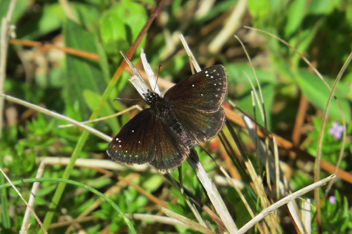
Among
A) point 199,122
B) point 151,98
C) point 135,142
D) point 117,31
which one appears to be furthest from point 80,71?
point 199,122

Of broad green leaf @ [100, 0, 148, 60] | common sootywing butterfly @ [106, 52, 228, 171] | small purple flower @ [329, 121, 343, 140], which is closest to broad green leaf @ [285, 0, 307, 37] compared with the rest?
small purple flower @ [329, 121, 343, 140]

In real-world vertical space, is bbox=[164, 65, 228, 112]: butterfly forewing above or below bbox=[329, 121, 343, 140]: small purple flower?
above

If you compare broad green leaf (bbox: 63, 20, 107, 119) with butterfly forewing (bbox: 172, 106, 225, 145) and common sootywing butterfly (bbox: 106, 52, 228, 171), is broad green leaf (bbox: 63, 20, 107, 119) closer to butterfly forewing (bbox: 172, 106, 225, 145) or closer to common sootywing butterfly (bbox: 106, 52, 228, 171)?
common sootywing butterfly (bbox: 106, 52, 228, 171)

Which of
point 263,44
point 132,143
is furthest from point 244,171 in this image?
point 263,44

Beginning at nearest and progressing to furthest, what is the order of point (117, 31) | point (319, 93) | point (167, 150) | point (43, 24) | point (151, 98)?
1. point (167, 150)
2. point (151, 98)
3. point (117, 31)
4. point (319, 93)
5. point (43, 24)

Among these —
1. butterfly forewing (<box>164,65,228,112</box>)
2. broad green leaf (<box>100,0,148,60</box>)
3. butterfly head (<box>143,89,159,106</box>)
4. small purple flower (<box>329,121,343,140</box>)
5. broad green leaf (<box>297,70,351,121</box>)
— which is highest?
broad green leaf (<box>100,0,148,60</box>)

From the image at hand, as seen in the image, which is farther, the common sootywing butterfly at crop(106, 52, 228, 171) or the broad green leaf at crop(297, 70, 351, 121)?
the broad green leaf at crop(297, 70, 351, 121)

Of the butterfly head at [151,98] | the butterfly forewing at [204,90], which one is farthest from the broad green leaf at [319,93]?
the butterfly head at [151,98]

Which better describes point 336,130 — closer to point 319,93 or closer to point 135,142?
point 319,93
